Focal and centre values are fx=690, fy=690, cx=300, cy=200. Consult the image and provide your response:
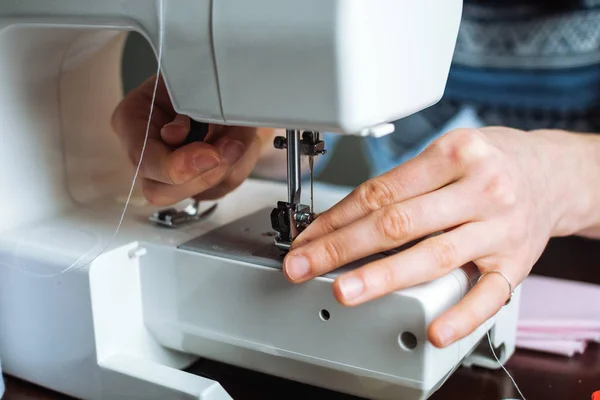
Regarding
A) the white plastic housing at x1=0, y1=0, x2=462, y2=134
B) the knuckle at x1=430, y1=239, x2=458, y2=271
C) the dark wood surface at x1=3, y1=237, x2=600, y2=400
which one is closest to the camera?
the white plastic housing at x1=0, y1=0, x2=462, y2=134

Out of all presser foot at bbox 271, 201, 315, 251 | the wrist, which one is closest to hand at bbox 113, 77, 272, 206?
presser foot at bbox 271, 201, 315, 251

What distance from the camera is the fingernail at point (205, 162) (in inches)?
29.2

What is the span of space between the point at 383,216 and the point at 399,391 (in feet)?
0.52

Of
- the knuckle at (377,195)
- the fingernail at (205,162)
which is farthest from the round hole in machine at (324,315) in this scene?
the fingernail at (205,162)

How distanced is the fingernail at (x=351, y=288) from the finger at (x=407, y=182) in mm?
81

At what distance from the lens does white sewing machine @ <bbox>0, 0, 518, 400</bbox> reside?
0.52 m

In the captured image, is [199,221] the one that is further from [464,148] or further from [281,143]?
[464,148]

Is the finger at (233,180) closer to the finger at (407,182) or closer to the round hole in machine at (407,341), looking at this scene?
the finger at (407,182)

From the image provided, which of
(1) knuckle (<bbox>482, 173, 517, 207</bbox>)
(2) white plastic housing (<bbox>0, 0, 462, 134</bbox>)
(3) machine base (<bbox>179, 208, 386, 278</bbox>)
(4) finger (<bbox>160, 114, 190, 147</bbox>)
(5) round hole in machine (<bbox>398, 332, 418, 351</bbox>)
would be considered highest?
(2) white plastic housing (<bbox>0, 0, 462, 134</bbox>)

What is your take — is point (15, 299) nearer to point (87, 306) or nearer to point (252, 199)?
point (87, 306)

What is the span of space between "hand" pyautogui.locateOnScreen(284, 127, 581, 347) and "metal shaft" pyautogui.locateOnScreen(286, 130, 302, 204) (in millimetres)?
42

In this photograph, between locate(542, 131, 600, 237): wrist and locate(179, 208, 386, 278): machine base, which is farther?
locate(542, 131, 600, 237): wrist

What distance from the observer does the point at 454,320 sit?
58 cm

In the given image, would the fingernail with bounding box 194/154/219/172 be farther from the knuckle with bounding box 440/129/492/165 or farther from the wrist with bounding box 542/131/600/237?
the wrist with bounding box 542/131/600/237
